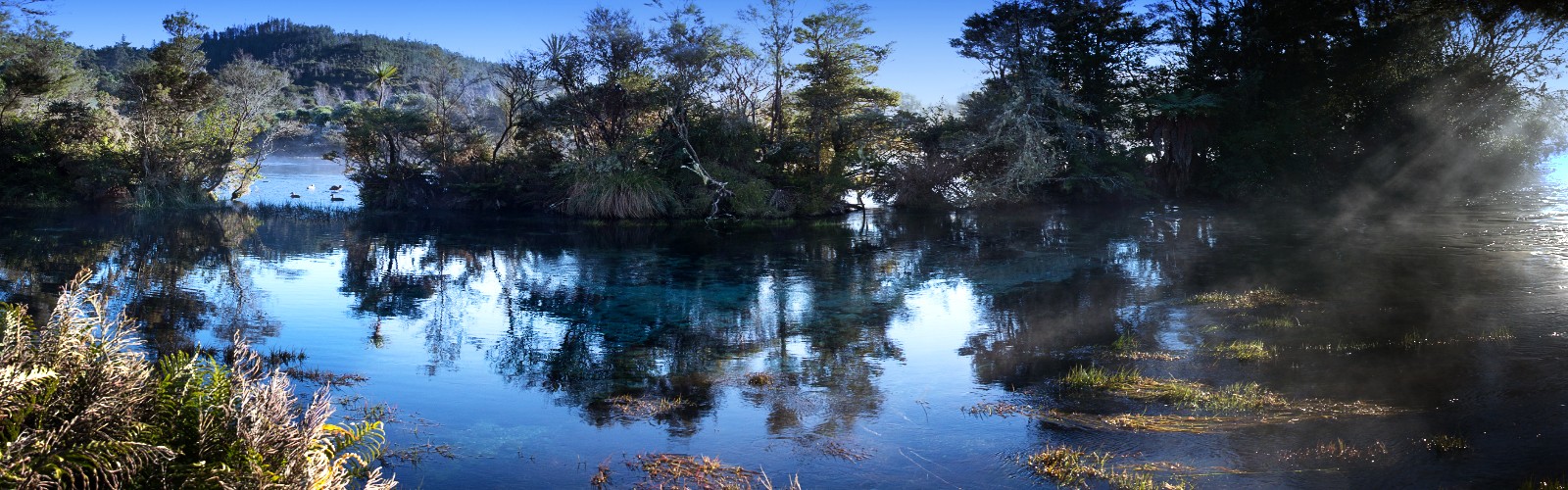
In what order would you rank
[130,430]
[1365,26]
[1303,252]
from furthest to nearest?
1. [1365,26]
2. [1303,252]
3. [130,430]

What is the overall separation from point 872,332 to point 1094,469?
562cm

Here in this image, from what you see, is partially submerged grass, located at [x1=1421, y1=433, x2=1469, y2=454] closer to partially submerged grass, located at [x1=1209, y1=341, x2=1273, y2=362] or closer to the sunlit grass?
partially submerged grass, located at [x1=1209, y1=341, x2=1273, y2=362]

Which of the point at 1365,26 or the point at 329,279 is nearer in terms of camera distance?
the point at 329,279

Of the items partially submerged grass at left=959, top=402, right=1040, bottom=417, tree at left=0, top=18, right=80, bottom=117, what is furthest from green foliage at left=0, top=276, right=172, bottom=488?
tree at left=0, top=18, right=80, bottom=117

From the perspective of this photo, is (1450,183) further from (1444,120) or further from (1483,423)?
(1483,423)

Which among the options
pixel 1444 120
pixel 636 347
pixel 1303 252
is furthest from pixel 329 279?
pixel 1444 120

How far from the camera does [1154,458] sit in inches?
256

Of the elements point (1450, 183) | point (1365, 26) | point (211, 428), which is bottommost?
point (211, 428)

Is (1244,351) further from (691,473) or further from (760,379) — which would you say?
(691,473)

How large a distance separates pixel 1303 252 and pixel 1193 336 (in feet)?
29.8

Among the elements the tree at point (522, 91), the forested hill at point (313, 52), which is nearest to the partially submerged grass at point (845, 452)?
the tree at point (522, 91)

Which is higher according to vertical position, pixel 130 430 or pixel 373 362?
pixel 130 430

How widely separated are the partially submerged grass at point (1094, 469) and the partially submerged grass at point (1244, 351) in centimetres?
370

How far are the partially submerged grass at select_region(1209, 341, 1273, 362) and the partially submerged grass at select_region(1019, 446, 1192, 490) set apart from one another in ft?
12.1
